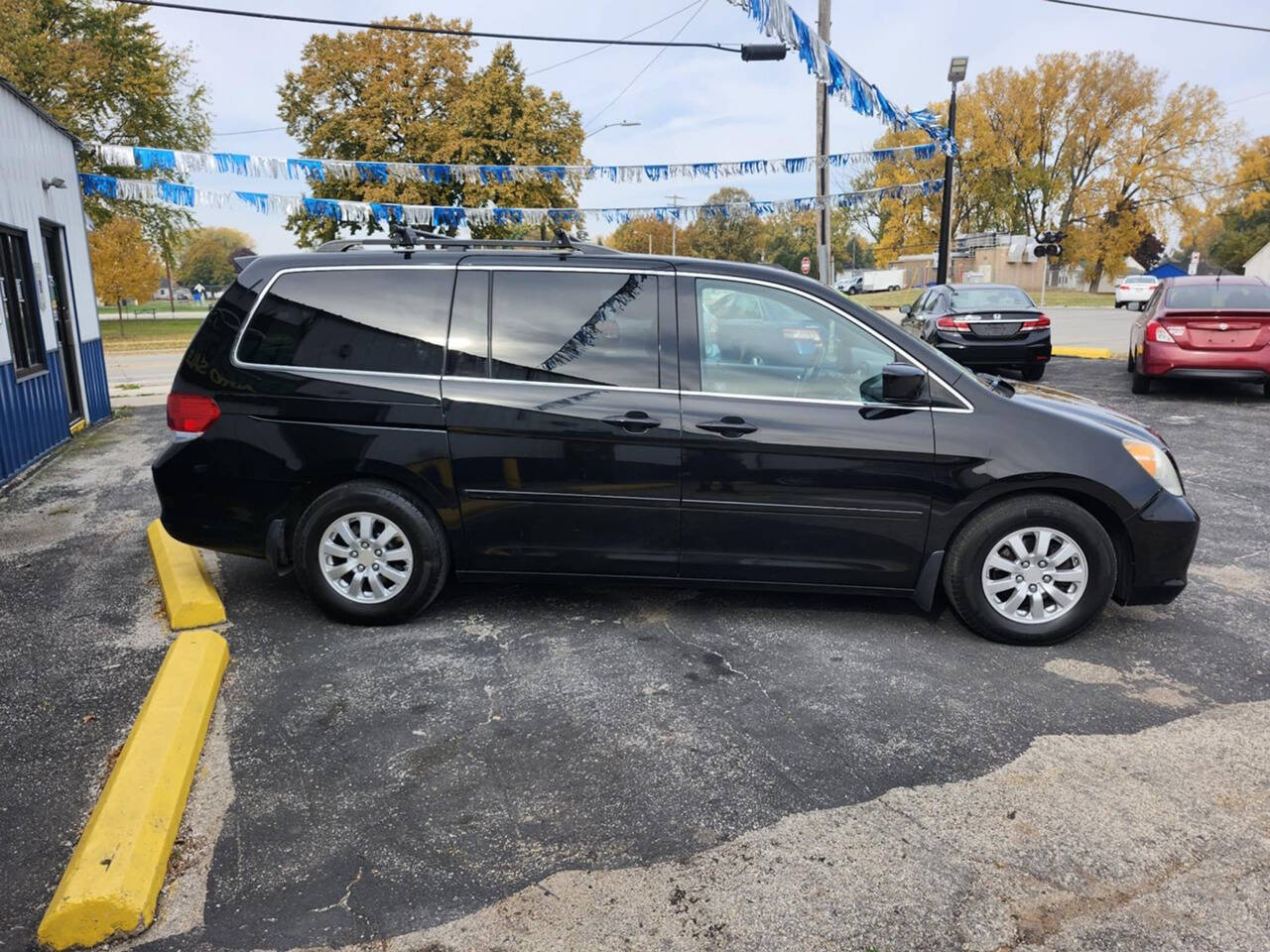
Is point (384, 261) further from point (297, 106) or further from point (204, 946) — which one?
point (297, 106)

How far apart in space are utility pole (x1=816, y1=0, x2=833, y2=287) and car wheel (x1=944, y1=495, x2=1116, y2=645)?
15.0 meters

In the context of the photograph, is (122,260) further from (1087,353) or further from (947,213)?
(1087,353)

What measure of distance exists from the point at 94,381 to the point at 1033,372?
1298 centimetres

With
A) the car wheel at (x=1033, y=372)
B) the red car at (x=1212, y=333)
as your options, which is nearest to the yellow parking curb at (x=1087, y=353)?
the car wheel at (x=1033, y=372)

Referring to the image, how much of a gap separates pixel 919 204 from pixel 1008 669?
50.6 m

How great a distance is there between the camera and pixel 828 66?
39.8ft

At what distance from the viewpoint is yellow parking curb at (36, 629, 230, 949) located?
237 cm

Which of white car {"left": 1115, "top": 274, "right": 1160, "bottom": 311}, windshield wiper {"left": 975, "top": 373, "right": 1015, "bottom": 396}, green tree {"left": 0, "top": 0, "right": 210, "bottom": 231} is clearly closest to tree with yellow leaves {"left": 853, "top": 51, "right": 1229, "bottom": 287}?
white car {"left": 1115, "top": 274, "right": 1160, "bottom": 311}

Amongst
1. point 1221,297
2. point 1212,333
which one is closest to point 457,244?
point 1212,333

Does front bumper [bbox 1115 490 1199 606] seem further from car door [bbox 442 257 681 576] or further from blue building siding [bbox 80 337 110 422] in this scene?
blue building siding [bbox 80 337 110 422]

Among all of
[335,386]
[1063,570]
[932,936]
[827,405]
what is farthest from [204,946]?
[1063,570]

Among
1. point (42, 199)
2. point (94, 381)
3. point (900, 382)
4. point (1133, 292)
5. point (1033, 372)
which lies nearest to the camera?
point (900, 382)

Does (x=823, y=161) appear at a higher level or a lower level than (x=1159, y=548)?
higher

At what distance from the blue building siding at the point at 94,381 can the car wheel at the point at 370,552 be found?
8342 millimetres
